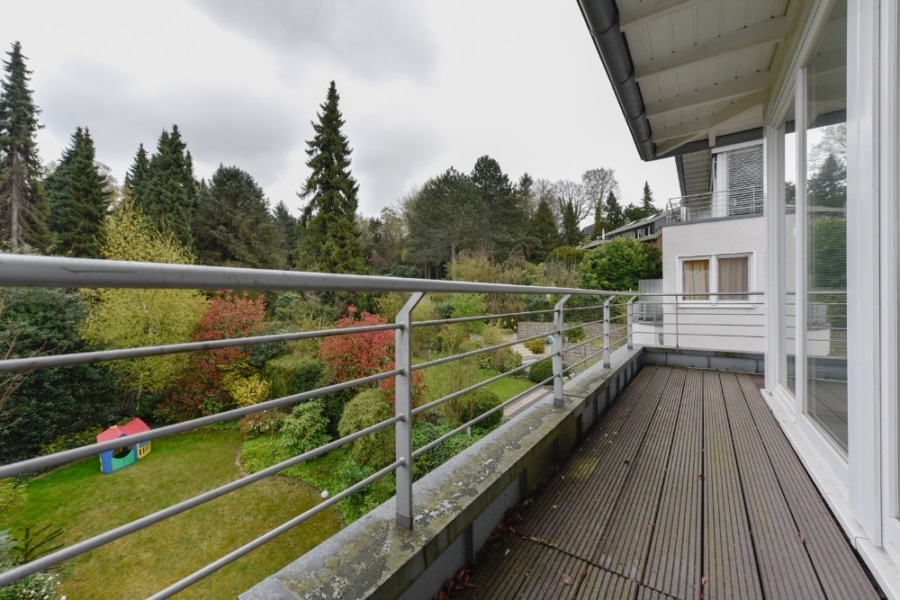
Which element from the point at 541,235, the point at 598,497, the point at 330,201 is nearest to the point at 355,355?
the point at 598,497

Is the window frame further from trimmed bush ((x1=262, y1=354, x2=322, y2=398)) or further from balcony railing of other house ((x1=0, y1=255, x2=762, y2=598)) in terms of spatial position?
trimmed bush ((x1=262, y1=354, x2=322, y2=398))

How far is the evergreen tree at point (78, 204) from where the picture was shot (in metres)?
17.2

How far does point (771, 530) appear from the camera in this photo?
1568mm

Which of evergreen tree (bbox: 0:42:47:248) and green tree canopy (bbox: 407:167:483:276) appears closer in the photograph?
evergreen tree (bbox: 0:42:47:248)

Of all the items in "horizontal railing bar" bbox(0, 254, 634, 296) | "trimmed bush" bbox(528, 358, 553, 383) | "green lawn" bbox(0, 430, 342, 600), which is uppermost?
"horizontal railing bar" bbox(0, 254, 634, 296)

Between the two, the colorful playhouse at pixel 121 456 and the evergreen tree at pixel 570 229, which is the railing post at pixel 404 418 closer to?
the colorful playhouse at pixel 121 456

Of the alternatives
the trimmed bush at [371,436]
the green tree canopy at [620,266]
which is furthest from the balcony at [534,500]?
the green tree canopy at [620,266]

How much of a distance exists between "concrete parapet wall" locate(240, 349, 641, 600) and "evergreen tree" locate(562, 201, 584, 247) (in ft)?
85.0

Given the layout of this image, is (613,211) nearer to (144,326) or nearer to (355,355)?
(355,355)

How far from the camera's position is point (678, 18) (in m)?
2.17

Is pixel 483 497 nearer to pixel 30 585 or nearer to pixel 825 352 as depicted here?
pixel 825 352

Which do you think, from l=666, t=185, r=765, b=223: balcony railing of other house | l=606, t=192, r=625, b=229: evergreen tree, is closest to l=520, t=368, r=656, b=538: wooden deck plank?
l=666, t=185, r=765, b=223: balcony railing of other house

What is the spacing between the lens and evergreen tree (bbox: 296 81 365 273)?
59.3ft

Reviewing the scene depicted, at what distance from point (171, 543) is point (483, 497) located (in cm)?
552
